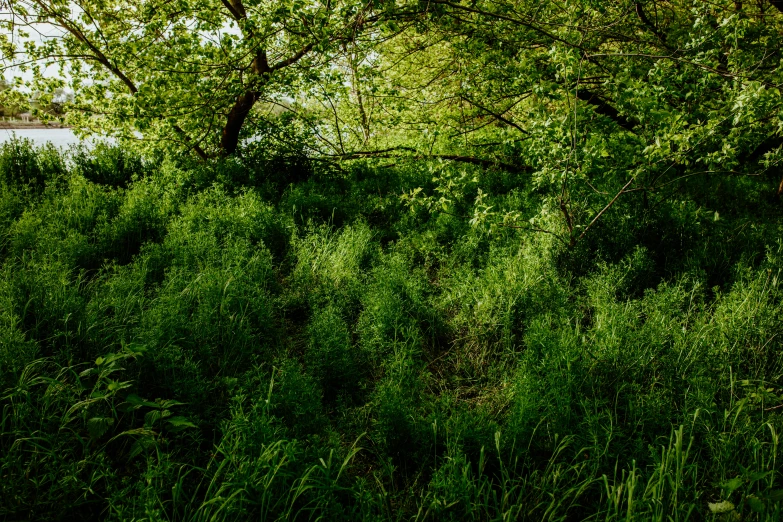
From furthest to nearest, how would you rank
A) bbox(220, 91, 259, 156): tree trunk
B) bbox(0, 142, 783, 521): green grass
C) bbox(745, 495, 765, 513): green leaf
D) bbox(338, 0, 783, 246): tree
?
bbox(220, 91, 259, 156): tree trunk
bbox(338, 0, 783, 246): tree
bbox(0, 142, 783, 521): green grass
bbox(745, 495, 765, 513): green leaf

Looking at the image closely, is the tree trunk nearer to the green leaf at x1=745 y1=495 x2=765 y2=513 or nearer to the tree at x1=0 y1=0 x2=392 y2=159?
the tree at x1=0 y1=0 x2=392 y2=159

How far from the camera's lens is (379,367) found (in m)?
3.27

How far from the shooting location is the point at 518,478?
2.35m

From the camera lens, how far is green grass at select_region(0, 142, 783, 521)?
2.12 metres

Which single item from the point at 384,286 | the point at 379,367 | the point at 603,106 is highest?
the point at 603,106

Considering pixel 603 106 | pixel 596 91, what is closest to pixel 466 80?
pixel 596 91

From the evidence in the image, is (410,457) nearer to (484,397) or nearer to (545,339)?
(484,397)

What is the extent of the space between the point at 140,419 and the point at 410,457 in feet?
5.09

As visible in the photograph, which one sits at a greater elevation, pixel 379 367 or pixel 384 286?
pixel 384 286

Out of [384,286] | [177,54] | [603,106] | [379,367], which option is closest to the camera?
[379,367]

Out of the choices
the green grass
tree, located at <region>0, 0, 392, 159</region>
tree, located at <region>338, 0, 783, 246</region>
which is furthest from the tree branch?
tree, located at <region>0, 0, 392, 159</region>

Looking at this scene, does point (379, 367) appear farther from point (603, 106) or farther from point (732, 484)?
point (603, 106)

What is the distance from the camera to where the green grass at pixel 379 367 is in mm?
2115

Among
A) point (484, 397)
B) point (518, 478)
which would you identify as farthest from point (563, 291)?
point (518, 478)
